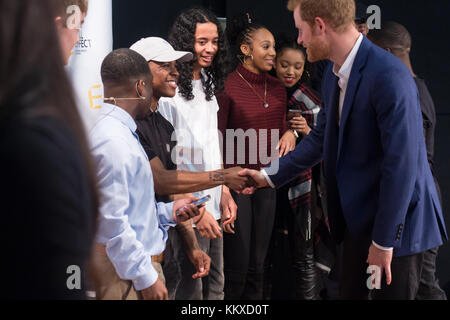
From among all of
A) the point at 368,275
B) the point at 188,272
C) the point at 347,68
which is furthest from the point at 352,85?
the point at 188,272

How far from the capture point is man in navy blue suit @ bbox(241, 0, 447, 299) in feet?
6.31

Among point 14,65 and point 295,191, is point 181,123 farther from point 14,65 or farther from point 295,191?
point 14,65

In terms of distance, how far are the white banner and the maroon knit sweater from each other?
0.77m

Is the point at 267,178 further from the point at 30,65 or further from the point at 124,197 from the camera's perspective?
the point at 30,65

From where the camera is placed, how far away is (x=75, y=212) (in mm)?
688

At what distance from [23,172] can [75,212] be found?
0.29ft

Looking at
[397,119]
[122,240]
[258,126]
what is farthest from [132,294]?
[258,126]

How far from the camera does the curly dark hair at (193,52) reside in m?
2.96

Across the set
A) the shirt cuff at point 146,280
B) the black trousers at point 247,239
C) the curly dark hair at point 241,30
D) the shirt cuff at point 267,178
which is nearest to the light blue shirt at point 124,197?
the shirt cuff at point 146,280

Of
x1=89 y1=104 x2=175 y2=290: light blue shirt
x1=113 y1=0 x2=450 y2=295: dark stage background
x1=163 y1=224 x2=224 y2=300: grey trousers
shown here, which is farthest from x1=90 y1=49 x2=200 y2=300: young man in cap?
x1=113 y1=0 x2=450 y2=295: dark stage background

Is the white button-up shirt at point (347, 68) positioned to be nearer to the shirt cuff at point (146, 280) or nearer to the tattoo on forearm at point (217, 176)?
the tattoo on forearm at point (217, 176)

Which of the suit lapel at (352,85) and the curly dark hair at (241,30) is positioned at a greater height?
the curly dark hair at (241,30)

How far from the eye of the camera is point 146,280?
185 cm

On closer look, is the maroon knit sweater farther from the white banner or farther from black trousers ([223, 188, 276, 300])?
the white banner
